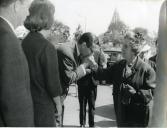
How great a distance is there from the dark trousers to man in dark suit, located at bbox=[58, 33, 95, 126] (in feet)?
0.31

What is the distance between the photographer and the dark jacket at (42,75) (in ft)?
6.29

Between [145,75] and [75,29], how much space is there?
56 centimetres

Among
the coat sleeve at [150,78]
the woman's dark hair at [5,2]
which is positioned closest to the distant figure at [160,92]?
the coat sleeve at [150,78]

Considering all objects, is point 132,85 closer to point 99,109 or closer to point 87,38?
point 99,109

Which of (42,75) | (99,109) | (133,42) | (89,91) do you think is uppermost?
(133,42)

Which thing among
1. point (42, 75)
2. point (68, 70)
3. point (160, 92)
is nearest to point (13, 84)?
point (42, 75)

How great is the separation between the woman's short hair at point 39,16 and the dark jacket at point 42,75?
0.17 ft

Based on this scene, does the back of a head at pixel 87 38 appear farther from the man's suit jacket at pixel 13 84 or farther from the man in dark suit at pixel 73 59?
the man's suit jacket at pixel 13 84

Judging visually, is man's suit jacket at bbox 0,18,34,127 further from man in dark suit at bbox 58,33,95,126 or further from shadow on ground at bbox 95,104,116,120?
shadow on ground at bbox 95,104,116,120

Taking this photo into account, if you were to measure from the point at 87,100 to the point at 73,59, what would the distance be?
298 millimetres

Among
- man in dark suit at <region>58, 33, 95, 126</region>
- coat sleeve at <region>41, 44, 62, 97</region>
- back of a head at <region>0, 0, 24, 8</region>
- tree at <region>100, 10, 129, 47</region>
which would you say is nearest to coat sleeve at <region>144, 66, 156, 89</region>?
tree at <region>100, 10, 129, 47</region>

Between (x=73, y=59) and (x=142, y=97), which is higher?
(x=73, y=59)

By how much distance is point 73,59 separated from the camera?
2008mm

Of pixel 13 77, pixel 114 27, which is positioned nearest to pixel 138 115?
pixel 114 27
